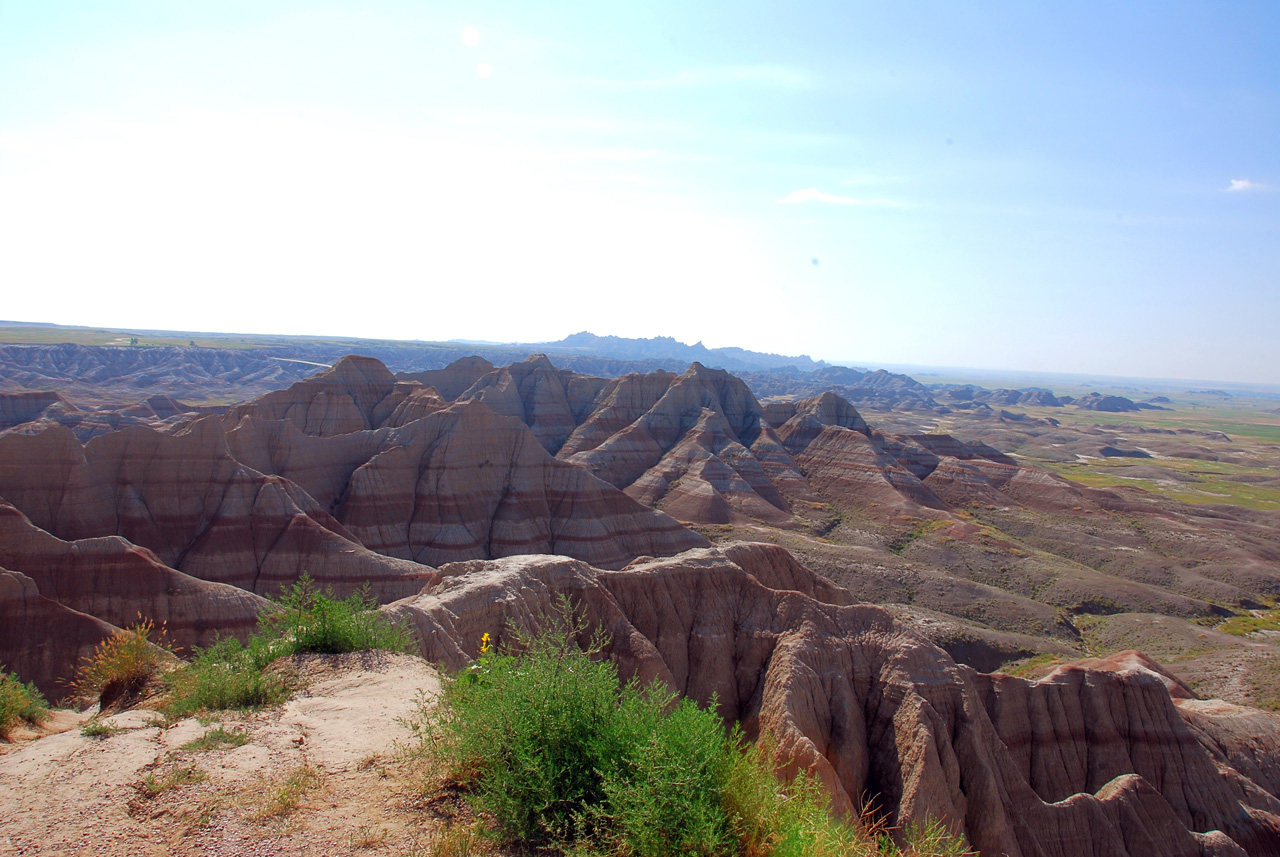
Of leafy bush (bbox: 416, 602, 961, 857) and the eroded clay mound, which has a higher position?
leafy bush (bbox: 416, 602, 961, 857)

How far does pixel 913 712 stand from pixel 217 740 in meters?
19.0

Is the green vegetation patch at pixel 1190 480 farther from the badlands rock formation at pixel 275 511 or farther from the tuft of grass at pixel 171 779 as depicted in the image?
the tuft of grass at pixel 171 779

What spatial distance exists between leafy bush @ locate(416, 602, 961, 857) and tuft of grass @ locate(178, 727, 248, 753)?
3.17 m

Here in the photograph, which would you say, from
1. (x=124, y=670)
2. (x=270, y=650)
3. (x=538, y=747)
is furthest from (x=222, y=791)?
(x=124, y=670)

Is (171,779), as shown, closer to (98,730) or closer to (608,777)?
(98,730)

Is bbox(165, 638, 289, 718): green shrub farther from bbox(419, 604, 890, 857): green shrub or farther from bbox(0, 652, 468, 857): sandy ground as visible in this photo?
bbox(419, 604, 890, 857): green shrub

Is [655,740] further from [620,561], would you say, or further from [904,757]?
[620,561]

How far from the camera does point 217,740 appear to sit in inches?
386

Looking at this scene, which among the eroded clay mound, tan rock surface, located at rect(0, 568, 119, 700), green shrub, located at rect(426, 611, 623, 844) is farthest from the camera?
tan rock surface, located at rect(0, 568, 119, 700)

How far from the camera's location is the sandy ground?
7.58m

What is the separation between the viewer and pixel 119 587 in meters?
28.9

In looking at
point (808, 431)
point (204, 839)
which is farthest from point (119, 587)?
point (808, 431)

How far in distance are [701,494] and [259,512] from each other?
140 ft

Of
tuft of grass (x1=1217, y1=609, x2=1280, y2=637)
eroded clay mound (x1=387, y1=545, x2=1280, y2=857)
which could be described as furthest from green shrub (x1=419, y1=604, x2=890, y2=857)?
tuft of grass (x1=1217, y1=609, x2=1280, y2=637)
